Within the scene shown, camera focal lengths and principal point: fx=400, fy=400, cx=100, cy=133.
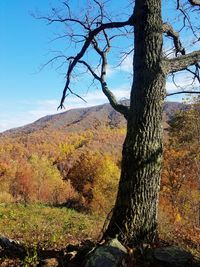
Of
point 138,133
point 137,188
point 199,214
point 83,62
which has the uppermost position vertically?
point 83,62

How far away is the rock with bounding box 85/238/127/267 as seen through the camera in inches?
233

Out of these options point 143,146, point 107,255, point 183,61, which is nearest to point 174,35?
point 183,61

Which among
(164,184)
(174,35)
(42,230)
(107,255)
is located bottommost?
(164,184)

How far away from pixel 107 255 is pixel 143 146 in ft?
6.64

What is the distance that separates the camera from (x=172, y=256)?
6195 mm

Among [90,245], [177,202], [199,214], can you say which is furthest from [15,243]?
[177,202]

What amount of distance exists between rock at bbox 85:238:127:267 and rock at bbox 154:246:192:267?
1.78ft

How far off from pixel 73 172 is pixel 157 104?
6384 centimetres

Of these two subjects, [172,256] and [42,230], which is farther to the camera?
[42,230]

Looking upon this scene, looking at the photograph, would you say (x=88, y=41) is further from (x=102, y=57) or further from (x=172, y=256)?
(x=172, y=256)

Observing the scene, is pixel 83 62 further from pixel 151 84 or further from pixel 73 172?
pixel 73 172

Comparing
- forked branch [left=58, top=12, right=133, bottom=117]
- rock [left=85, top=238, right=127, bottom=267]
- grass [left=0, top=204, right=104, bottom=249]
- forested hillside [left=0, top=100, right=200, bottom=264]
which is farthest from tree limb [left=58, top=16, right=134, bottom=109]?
rock [left=85, top=238, right=127, bottom=267]

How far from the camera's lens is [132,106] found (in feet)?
24.1

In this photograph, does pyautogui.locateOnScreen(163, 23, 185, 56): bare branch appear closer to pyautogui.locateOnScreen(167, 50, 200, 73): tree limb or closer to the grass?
pyautogui.locateOnScreen(167, 50, 200, 73): tree limb
